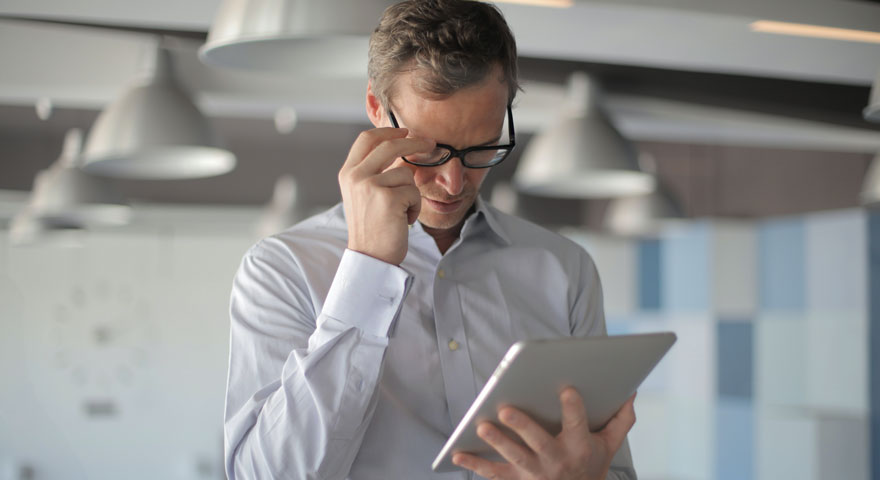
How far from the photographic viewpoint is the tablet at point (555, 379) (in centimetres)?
103

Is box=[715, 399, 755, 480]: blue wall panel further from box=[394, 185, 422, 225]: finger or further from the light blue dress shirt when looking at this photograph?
box=[394, 185, 422, 225]: finger

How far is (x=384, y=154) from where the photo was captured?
121 centimetres

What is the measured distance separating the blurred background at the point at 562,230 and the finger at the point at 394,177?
2.84m

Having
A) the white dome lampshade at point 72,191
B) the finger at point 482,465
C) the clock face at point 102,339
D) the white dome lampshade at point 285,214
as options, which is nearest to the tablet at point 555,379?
the finger at point 482,465

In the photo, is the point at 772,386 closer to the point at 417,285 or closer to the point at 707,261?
the point at 707,261

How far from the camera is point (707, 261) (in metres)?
7.75

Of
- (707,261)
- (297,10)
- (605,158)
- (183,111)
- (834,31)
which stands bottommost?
(707,261)

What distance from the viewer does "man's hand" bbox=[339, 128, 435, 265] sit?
121 cm

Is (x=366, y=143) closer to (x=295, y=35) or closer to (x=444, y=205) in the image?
(x=444, y=205)

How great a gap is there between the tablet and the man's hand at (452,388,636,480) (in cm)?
2

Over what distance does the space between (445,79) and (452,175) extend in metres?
0.13

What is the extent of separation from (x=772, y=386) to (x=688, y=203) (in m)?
1.68

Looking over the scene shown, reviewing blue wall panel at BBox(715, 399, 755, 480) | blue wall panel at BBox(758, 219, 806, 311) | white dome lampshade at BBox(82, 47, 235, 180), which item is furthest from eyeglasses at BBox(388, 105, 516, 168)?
blue wall panel at BBox(715, 399, 755, 480)

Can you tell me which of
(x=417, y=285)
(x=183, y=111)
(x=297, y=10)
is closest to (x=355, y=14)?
(x=297, y=10)
